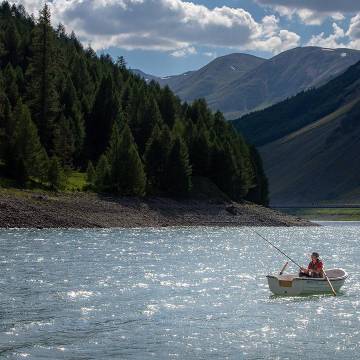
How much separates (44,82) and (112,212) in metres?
41.3

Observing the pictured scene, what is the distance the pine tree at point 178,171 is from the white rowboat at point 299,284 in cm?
7772

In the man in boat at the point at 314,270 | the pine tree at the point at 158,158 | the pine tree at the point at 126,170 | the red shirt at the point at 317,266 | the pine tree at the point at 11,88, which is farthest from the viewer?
the pine tree at the point at 11,88

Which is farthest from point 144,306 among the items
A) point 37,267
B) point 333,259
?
point 333,259

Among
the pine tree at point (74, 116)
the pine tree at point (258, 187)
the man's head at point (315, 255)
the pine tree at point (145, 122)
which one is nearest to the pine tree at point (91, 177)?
the pine tree at point (74, 116)

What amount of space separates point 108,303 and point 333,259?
121ft

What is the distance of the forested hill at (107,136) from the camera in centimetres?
11219

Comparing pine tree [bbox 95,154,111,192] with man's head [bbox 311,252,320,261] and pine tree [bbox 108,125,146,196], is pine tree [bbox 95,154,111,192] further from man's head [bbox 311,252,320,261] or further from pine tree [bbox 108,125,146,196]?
man's head [bbox 311,252,320,261]

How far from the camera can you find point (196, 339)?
3231 cm

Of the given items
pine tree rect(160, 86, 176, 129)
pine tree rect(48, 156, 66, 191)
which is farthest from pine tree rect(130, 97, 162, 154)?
pine tree rect(48, 156, 66, 191)

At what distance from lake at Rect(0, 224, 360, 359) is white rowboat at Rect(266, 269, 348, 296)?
63cm

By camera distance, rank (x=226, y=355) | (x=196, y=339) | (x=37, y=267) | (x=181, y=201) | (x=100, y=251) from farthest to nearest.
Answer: (x=181, y=201) < (x=100, y=251) < (x=37, y=267) < (x=196, y=339) < (x=226, y=355)

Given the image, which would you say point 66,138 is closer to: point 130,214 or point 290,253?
point 130,214

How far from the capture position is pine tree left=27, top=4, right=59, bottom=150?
132 metres

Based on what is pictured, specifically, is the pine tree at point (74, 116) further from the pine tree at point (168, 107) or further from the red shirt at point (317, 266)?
the red shirt at point (317, 266)
